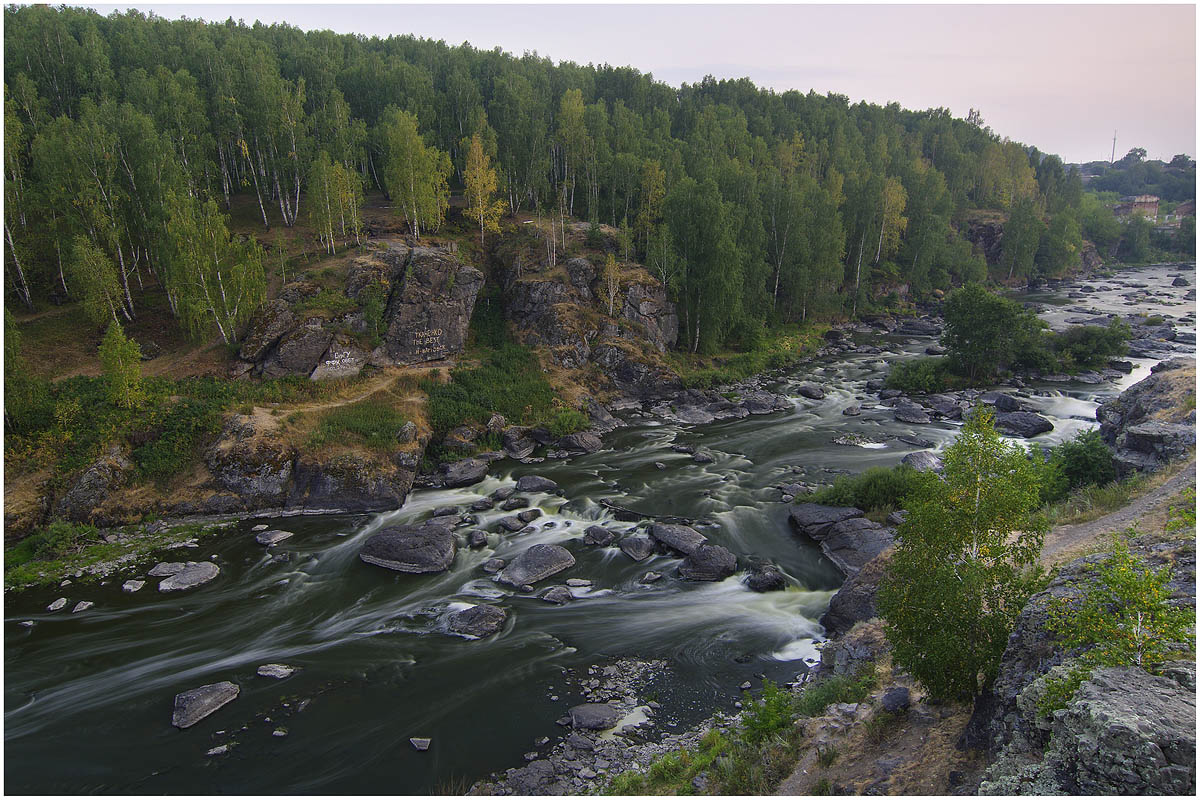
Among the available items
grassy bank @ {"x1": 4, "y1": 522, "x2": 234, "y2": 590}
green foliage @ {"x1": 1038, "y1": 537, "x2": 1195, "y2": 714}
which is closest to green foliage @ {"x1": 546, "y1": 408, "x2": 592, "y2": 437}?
grassy bank @ {"x1": 4, "y1": 522, "x2": 234, "y2": 590}

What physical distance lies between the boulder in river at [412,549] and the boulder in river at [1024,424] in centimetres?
3293

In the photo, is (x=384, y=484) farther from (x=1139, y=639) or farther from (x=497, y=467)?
(x=1139, y=639)

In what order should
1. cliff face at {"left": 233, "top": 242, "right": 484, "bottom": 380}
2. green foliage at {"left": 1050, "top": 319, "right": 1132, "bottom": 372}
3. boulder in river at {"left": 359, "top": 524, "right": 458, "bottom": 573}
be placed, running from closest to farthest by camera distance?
boulder in river at {"left": 359, "top": 524, "right": 458, "bottom": 573}, cliff face at {"left": 233, "top": 242, "right": 484, "bottom": 380}, green foliage at {"left": 1050, "top": 319, "right": 1132, "bottom": 372}

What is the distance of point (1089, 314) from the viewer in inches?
2689

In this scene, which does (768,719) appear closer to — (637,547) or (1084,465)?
(637,547)

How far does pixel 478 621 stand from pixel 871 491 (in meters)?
18.1

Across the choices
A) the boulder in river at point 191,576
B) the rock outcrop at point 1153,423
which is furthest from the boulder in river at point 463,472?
the rock outcrop at point 1153,423

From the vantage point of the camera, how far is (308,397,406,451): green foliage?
108 ft

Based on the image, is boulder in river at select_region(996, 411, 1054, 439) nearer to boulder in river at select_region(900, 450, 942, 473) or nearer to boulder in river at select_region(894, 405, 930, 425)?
boulder in river at select_region(894, 405, 930, 425)

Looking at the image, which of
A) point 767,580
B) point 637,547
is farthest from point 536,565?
point 767,580

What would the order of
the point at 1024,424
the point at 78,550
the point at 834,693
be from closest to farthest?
the point at 834,693
the point at 78,550
the point at 1024,424

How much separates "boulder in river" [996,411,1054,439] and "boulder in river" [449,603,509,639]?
32.1 meters

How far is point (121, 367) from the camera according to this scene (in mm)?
30203

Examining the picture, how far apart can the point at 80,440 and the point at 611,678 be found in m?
28.4
